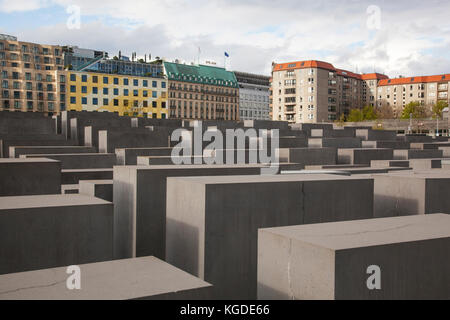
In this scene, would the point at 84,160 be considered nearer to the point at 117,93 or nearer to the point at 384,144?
the point at 384,144

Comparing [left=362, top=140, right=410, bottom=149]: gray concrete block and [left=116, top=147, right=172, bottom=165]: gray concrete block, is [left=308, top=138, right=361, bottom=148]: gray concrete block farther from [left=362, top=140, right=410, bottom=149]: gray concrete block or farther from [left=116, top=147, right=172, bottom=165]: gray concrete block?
[left=116, top=147, right=172, bottom=165]: gray concrete block

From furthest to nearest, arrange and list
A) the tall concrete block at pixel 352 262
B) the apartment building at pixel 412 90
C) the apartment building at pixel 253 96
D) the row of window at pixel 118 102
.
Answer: the apartment building at pixel 412 90, the apartment building at pixel 253 96, the row of window at pixel 118 102, the tall concrete block at pixel 352 262

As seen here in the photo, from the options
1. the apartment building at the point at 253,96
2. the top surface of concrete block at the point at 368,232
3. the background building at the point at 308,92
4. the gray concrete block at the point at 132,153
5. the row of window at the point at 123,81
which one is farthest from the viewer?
the apartment building at the point at 253,96

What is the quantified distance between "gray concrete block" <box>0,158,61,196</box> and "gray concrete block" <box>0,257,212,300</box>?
552 centimetres

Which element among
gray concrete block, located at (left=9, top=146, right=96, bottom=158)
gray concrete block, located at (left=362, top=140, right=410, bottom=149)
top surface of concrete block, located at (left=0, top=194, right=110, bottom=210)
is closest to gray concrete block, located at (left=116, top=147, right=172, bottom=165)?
gray concrete block, located at (left=9, top=146, right=96, bottom=158)

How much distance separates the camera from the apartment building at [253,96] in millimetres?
108825

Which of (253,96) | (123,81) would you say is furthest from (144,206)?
(253,96)

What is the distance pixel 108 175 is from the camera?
12.1 metres

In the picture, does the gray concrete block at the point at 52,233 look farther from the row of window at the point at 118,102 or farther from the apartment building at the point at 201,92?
the apartment building at the point at 201,92

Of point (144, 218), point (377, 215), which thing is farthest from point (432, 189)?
point (144, 218)

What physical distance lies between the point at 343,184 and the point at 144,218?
11.2 ft

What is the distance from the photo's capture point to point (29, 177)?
9.30 metres

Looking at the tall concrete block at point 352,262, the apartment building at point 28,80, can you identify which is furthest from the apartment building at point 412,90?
the tall concrete block at point 352,262

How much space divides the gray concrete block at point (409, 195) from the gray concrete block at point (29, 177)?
6332 millimetres
